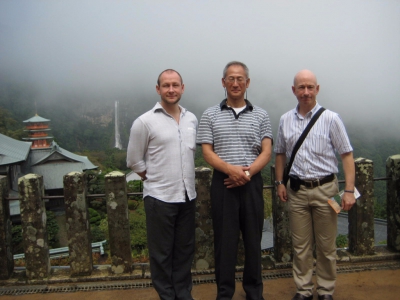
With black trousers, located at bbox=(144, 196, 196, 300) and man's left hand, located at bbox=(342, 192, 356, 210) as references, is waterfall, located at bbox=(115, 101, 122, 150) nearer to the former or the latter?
black trousers, located at bbox=(144, 196, 196, 300)

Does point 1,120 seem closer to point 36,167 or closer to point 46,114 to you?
point 36,167

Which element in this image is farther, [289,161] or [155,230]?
[289,161]

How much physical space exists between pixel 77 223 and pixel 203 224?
1179 millimetres

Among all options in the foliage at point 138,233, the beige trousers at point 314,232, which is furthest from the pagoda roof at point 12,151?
the beige trousers at point 314,232

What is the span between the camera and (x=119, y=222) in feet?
10.7

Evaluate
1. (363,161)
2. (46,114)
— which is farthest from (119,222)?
(46,114)

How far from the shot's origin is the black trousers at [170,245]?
8.23ft

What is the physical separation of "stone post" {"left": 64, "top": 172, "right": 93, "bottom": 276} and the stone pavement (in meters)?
0.28

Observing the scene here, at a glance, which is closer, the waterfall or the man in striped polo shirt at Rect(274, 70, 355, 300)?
the man in striped polo shirt at Rect(274, 70, 355, 300)

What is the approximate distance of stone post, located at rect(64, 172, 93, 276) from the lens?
324 cm

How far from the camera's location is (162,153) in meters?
2.47

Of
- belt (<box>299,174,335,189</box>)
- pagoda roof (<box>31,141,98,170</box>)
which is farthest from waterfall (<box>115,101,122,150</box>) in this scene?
belt (<box>299,174,335,189</box>)

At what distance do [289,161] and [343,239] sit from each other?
12.0 meters

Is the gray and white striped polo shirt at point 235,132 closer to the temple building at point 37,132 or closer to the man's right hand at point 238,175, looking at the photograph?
the man's right hand at point 238,175
